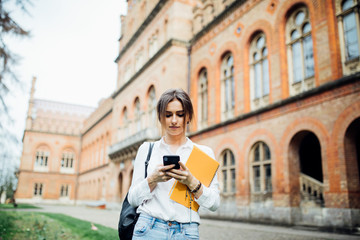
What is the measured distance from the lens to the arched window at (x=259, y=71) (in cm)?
1391

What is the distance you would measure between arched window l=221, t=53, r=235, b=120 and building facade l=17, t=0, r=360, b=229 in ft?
0.17

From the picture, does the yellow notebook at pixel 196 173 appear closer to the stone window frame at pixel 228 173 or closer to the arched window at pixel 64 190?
the stone window frame at pixel 228 173

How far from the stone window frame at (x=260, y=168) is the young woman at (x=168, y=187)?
11.2 meters

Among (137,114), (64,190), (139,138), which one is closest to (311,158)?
(139,138)

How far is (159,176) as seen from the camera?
6.59 feet

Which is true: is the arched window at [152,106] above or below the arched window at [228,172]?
above

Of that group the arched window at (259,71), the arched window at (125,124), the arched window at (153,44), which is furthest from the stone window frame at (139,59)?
the arched window at (259,71)

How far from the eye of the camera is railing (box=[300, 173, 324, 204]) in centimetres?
1094

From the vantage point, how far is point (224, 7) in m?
16.7

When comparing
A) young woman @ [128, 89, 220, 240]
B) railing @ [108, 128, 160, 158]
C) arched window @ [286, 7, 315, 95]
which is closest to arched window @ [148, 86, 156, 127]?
railing @ [108, 128, 160, 158]

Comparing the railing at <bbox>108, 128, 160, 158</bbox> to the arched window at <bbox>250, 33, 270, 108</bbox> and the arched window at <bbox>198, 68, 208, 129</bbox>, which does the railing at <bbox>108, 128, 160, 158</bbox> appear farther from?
the arched window at <bbox>250, 33, 270, 108</bbox>

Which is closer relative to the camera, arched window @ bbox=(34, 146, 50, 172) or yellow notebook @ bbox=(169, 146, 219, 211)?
yellow notebook @ bbox=(169, 146, 219, 211)

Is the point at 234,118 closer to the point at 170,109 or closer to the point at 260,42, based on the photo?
the point at 260,42

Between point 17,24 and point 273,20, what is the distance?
31.9 ft
